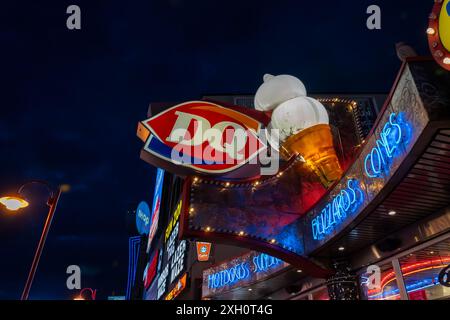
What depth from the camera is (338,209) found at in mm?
7949

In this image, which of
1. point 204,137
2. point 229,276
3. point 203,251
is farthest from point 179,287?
point 204,137

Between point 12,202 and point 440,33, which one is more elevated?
point 12,202

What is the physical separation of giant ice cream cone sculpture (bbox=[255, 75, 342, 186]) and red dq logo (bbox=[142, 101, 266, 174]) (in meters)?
0.93

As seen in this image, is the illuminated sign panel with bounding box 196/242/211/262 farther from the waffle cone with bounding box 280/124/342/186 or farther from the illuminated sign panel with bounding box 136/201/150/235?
the illuminated sign panel with bounding box 136/201/150/235

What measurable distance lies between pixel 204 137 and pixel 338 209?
4.92 metres

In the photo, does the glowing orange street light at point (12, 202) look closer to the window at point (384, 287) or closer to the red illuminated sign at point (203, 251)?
the red illuminated sign at point (203, 251)

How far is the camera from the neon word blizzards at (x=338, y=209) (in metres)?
7.18

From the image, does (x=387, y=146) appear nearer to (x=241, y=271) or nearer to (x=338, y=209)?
(x=338, y=209)

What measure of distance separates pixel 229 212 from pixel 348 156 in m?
6.05
